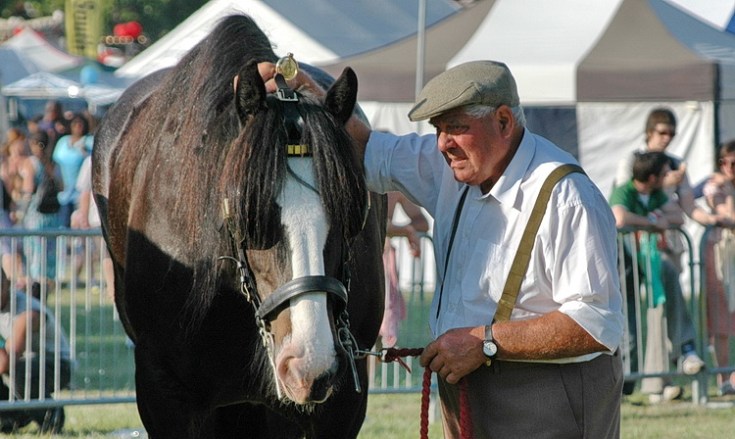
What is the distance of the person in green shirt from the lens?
8.88 m

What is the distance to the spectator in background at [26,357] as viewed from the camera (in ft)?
24.5

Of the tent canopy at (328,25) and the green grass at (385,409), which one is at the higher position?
the tent canopy at (328,25)

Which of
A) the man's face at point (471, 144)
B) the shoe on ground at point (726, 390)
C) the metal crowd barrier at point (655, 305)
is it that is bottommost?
the shoe on ground at point (726, 390)

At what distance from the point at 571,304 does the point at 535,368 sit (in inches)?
11.4

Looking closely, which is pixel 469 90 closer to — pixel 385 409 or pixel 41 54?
pixel 385 409

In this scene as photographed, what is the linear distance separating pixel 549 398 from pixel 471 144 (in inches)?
31.9

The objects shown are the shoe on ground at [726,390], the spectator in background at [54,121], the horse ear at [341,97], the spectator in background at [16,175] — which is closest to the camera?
the horse ear at [341,97]

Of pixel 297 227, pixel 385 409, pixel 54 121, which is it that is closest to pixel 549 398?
pixel 297 227

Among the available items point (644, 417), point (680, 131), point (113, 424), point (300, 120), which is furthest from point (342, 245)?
point (680, 131)

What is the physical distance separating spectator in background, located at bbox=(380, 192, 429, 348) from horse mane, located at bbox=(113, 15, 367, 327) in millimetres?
3520

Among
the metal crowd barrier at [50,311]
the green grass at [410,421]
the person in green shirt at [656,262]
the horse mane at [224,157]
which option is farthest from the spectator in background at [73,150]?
the horse mane at [224,157]

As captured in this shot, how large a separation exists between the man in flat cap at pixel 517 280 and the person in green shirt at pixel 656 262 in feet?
17.2

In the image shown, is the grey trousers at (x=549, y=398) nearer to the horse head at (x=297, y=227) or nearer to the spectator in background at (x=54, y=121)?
the horse head at (x=297, y=227)

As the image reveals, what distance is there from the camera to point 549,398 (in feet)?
11.9
